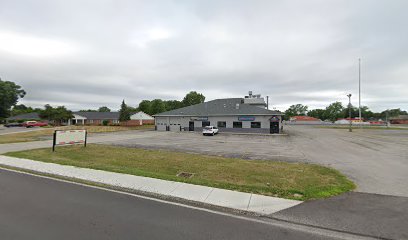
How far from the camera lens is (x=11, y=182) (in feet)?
23.1

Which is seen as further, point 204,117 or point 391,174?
point 204,117

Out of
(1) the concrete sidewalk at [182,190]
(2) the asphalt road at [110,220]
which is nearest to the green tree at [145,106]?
(1) the concrete sidewalk at [182,190]

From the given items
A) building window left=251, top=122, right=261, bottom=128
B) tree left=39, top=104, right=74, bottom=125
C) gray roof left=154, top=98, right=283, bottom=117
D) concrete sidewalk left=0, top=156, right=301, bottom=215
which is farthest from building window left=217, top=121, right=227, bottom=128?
tree left=39, top=104, right=74, bottom=125

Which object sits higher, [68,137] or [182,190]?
[68,137]

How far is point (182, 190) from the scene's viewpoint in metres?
6.32

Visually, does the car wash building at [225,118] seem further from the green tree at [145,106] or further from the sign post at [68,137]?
the green tree at [145,106]

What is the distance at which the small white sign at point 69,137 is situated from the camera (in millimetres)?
14625

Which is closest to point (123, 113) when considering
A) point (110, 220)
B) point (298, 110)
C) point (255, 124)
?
point (255, 124)

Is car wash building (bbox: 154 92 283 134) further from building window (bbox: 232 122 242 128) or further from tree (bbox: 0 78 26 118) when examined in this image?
tree (bbox: 0 78 26 118)

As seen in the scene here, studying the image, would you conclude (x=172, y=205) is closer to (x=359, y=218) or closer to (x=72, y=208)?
(x=72, y=208)

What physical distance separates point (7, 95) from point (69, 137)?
71.2 meters

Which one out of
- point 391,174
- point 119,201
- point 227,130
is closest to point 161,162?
point 119,201

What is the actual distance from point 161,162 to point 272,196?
20.4ft

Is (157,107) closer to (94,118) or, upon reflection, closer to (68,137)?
(94,118)
